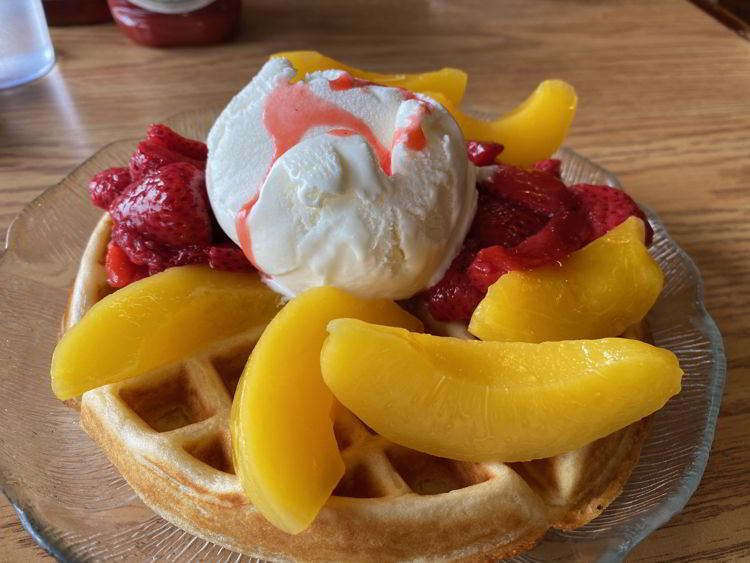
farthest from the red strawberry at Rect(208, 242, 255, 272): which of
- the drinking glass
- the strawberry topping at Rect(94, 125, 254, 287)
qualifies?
the drinking glass

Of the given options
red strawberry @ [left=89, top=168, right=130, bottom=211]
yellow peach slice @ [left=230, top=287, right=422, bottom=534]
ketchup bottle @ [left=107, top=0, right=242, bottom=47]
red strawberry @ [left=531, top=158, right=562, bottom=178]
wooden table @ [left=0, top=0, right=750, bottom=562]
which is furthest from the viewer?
ketchup bottle @ [left=107, top=0, right=242, bottom=47]

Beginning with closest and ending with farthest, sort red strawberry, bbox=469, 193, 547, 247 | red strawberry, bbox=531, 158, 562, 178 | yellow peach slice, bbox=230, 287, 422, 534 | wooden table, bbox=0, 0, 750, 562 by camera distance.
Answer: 1. yellow peach slice, bbox=230, 287, 422, 534
2. red strawberry, bbox=469, 193, 547, 247
3. red strawberry, bbox=531, 158, 562, 178
4. wooden table, bbox=0, 0, 750, 562

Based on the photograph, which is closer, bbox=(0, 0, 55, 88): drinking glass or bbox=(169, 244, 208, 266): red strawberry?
bbox=(169, 244, 208, 266): red strawberry

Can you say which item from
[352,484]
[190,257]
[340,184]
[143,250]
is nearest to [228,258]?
[190,257]

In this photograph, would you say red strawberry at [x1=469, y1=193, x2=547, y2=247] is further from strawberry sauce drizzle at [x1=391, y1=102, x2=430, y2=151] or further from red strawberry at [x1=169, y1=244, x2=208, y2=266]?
red strawberry at [x1=169, y1=244, x2=208, y2=266]

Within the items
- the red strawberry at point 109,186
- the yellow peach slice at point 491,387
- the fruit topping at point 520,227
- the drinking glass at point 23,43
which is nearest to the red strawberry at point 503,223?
the fruit topping at point 520,227

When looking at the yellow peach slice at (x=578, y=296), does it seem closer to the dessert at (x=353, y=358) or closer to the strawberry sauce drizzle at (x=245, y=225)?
the dessert at (x=353, y=358)

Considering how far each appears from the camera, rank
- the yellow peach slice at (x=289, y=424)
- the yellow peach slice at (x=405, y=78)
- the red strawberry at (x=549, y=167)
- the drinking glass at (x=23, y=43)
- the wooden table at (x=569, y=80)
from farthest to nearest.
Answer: the drinking glass at (x=23, y=43) < the wooden table at (x=569, y=80) < the yellow peach slice at (x=405, y=78) < the red strawberry at (x=549, y=167) < the yellow peach slice at (x=289, y=424)

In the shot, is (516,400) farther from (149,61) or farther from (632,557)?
(149,61)
